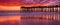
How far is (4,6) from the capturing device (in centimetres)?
359

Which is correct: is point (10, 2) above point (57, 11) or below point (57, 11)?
above

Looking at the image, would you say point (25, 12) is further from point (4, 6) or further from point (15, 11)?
point (4, 6)

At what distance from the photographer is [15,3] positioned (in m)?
3.63

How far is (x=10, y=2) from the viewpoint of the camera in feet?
11.9

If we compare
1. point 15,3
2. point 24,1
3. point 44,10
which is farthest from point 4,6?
point 44,10

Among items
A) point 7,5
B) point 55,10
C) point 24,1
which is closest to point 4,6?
point 7,5

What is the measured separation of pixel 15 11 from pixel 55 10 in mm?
1159

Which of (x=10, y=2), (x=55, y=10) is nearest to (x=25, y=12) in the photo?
(x=10, y=2)

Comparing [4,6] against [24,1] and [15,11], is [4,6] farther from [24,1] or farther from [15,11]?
[24,1]

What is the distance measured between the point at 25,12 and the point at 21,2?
37cm

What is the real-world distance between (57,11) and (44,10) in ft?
1.22

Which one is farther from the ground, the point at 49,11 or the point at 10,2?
the point at 10,2

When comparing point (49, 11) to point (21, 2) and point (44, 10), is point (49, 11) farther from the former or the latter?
point (21, 2)

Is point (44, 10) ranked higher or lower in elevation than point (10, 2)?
lower
